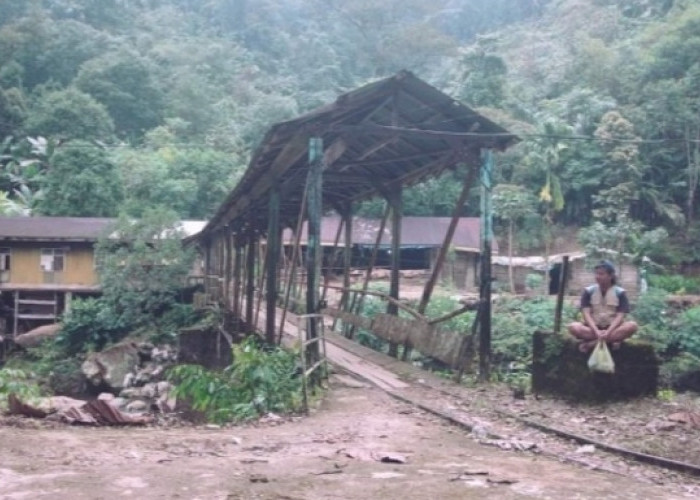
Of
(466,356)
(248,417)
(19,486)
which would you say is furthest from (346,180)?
(19,486)

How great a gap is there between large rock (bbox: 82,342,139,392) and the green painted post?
457 inches

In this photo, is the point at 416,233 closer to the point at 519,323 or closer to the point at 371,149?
the point at 519,323

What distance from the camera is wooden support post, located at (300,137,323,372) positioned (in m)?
9.59

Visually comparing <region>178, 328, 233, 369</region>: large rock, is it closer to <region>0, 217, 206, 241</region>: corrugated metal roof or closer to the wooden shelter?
the wooden shelter

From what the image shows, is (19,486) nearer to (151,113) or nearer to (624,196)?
(624,196)

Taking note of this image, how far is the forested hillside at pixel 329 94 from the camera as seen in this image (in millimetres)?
36312

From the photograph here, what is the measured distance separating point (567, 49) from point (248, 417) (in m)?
50.3

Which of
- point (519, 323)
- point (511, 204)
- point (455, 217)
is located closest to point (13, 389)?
point (455, 217)

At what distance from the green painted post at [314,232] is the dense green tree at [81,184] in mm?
26863

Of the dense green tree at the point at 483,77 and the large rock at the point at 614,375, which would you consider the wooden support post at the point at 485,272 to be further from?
the dense green tree at the point at 483,77

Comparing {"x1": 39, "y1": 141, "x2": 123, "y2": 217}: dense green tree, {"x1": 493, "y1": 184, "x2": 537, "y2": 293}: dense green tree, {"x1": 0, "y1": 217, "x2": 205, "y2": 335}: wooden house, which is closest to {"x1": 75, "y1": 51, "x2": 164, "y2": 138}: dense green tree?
{"x1": 39, "y1": 141, "x2": 123, "y2": 217}: dense green tree

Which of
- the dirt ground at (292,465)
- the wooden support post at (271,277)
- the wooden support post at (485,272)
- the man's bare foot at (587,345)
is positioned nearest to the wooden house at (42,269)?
the wooden support post at (271,277)

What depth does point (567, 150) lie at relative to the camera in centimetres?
3872

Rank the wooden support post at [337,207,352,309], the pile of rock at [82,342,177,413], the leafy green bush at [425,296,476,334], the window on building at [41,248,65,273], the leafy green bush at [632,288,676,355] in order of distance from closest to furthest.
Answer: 1. the wooden support post at [337,207,352,309]
2. the pile of rock at [82,342,177,413]
3. the leafy green bush at [425,296,476,334]
4. the leafy green bush at [632,288,676,355]
5. the window on building at [41,248,65,273]
